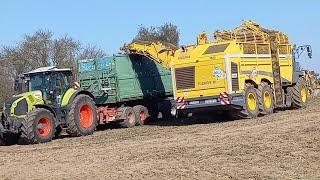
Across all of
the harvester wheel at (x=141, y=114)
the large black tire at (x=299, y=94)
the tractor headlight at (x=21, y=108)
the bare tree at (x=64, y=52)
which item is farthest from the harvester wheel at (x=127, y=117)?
the bare tree at (x=64, y=52)

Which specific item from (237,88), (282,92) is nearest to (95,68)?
(237,88)

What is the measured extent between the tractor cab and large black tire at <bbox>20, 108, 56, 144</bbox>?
820 mm

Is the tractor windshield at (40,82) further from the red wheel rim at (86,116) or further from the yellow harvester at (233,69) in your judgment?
the yellow harvester at (233,69)

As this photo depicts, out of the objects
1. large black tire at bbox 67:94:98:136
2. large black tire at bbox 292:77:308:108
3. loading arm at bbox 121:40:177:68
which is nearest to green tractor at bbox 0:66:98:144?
large black tire at bbox 67:94:98:136

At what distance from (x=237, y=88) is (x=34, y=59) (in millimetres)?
Result: 29072

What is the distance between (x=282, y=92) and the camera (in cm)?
2102

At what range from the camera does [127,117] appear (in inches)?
815

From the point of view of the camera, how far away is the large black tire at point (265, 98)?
62.9 feet

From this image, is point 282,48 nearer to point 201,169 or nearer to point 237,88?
point 237,88

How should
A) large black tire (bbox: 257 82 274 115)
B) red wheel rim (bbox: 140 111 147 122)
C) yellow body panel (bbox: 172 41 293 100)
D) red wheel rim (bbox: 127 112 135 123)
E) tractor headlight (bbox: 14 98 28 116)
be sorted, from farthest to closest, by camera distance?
1. red wheel rim (bbox: 140 111 147 122)
2. red wheel rim (bbox: 127 112 135 123)
3. large black tire (bbox: 257 82 274 115)
4. yellow body panel (bbox: 172 41 293 100)
5. tractor headlight (bbox: 14 98 28 116)

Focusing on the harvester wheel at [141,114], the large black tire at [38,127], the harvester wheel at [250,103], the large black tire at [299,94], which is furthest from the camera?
the large black tire at [299,94]

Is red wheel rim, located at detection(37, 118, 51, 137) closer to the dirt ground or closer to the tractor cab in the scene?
the tractor cab

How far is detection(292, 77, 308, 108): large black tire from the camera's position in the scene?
21703 millimetres

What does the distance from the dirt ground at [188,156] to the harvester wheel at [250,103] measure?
10.4 feet
